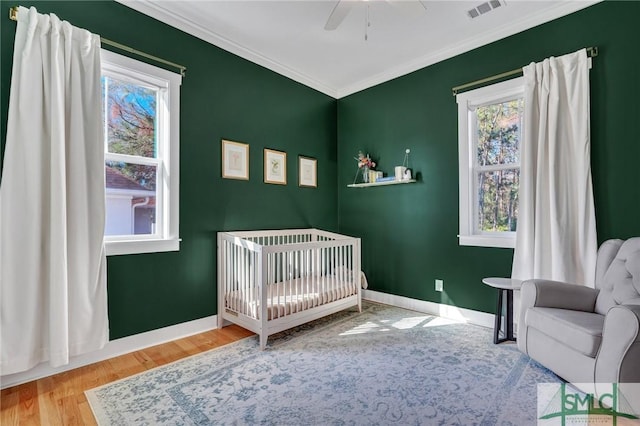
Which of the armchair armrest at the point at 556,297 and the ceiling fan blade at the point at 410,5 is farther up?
the ceiling fan blade at the point at 410,5

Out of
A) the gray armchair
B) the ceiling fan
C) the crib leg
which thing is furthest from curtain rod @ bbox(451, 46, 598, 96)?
the crib leg

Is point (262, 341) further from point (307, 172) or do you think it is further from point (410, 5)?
point (410, 5)

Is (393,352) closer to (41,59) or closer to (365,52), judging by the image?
(365,52)

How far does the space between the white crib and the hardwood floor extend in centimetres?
38

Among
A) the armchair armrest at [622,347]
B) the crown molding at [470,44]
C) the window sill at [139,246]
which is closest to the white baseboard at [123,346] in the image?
the window sill at [139,246]

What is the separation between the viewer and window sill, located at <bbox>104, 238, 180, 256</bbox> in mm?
2303

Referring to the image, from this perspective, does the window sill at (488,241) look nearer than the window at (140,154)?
No

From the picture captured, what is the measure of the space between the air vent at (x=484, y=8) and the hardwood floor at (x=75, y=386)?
3426 millimetres

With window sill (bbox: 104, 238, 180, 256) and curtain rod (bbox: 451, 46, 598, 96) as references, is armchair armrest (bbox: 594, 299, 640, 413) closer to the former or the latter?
curtain rod (bbox: 451, 46, 598, 96)

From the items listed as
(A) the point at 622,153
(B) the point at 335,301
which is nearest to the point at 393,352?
(B) the point at 335,301

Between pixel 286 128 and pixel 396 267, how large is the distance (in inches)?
82.2

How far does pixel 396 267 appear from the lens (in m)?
3.62

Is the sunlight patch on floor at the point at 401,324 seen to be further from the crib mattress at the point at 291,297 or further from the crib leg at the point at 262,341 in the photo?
the crib leg at the point at 262,341

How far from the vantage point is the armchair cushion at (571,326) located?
5.49ft
